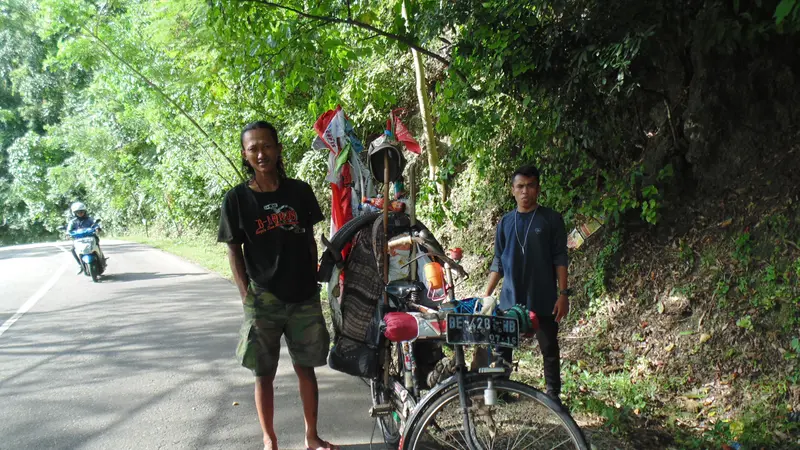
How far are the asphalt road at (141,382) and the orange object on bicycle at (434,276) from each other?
132cm

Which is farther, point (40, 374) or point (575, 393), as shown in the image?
point (40, 374)

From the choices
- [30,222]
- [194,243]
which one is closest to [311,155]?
[194,243]

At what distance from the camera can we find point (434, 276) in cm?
320

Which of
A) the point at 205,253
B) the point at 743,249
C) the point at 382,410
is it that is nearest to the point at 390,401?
the point at 382,410

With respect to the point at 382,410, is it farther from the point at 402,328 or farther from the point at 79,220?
the point at 79,220

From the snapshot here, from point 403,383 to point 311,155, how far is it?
29.2ft

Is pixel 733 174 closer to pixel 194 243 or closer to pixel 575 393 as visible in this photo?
pixel 575 393

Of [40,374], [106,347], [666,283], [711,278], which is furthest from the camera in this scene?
[106,347]

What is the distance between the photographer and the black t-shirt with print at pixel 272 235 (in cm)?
321

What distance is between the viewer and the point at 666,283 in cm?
490

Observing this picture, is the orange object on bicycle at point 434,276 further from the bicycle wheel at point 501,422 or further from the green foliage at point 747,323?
the green foliage at point 747,323

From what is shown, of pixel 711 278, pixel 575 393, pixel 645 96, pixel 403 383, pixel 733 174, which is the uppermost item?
pixel 645 96

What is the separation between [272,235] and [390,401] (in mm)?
1277

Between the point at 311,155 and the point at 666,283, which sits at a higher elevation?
the point at 311,155
